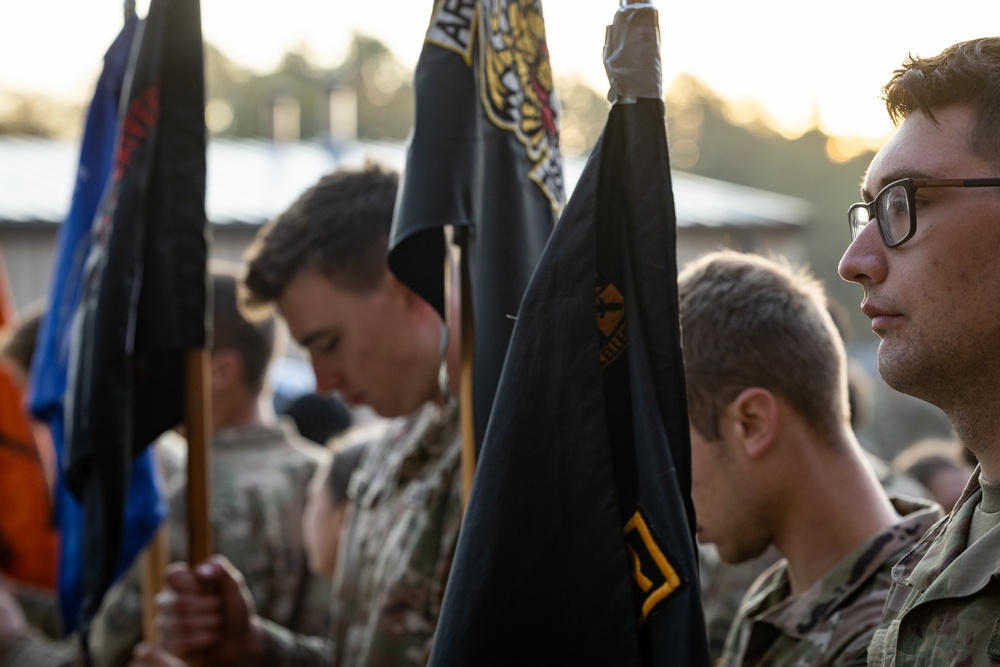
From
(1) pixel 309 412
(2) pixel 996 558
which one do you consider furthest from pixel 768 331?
(1) pixel 309 412

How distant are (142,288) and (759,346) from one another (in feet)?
6.49

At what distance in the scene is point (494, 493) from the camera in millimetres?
1964

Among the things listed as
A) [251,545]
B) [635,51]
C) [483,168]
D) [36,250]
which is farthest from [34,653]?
[36,250]

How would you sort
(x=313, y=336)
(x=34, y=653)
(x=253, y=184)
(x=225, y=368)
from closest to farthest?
(x=313, y=336)
(x=34, y=653)
(x=225, y=368)
(x=253, y=184)

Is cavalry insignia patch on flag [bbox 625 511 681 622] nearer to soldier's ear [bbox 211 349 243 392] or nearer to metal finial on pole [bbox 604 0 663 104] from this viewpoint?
metal finial on pole [bbox 604 0 663 104]

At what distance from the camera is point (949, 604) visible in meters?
1.62

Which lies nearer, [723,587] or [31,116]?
[723,587]

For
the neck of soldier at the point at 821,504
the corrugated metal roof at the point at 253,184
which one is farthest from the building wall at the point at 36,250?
the neck of soldier at the point at 821,504

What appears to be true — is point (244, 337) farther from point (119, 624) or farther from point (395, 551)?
point (395, 551)

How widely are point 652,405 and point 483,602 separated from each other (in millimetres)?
427

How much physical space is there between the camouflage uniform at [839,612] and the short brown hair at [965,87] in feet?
2.95

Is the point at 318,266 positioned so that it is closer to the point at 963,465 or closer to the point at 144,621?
the point at 144,621

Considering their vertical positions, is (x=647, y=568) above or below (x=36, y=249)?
below

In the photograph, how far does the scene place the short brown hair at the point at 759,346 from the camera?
247cm
